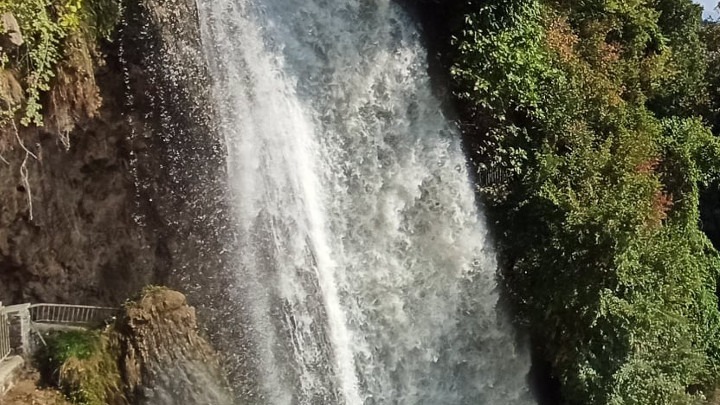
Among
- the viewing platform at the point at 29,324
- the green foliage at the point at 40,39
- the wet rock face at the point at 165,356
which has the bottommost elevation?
the wet rock face at the point at 165,356

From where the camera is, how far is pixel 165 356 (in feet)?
24.7

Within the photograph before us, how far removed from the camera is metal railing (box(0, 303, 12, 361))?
705cm

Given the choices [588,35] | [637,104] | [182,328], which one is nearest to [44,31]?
[182,328]

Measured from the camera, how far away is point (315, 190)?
8.19 m

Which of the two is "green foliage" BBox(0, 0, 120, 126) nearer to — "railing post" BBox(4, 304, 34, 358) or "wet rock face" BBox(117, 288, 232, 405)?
"railing post" BBox(4, 304, 34, 358)

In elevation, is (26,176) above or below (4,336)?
above

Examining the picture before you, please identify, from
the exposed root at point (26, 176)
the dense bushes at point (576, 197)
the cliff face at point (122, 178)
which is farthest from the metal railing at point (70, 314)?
the dense bushes at point (576, 197)

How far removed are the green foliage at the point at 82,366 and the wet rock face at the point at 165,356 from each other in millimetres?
142

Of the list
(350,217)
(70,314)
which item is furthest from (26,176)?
(350,217)

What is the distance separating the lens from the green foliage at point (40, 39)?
255 inches

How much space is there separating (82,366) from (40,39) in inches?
113

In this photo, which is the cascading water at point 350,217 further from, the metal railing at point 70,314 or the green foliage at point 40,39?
the metal railing at point 70,314

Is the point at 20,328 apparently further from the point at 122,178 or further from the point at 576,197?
the point at 576,197

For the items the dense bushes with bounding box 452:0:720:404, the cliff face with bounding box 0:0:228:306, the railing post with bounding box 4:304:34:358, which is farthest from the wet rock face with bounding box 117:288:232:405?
the dense bushes with bounding box 452:0:720:404
